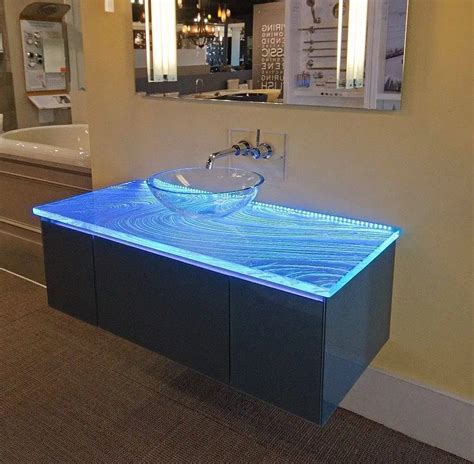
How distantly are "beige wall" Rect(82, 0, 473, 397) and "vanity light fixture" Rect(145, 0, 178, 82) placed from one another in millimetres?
111

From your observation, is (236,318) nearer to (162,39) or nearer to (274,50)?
(274,50)

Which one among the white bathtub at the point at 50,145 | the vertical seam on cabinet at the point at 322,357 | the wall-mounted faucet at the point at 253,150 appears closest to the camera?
the vertical seam on cabinet at the point at 322,357

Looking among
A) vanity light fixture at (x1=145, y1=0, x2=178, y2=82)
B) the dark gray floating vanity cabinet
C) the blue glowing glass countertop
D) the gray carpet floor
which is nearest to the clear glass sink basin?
the blue glowing glass countertop

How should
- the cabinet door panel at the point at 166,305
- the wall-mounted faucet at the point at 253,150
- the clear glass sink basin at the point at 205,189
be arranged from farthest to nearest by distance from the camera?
the wall-mounted faucet at the point at 253,150
the clear glass sink basin at the point at 205,189
the cabinet door panel at the point at 166,305

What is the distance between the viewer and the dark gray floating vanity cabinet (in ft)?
4.29

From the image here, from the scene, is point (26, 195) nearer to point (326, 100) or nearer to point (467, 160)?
point (326, 100)

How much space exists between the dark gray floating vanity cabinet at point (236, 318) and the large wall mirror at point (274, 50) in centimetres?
50

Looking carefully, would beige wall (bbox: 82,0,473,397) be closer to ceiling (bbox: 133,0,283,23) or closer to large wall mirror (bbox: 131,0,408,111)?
large wall mirror (bbox: 131,0,408,111)

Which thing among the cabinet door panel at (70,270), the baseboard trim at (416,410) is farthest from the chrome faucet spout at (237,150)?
the baseboard trim at (416,410)

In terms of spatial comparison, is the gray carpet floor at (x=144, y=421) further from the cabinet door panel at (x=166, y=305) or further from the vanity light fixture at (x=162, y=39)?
the vanity light fixture at (x=162, y=39)

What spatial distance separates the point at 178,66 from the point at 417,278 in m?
Result: 1.05

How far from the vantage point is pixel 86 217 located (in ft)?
5.71

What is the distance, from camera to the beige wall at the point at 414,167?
1467 millimetres

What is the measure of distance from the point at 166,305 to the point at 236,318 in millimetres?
238
